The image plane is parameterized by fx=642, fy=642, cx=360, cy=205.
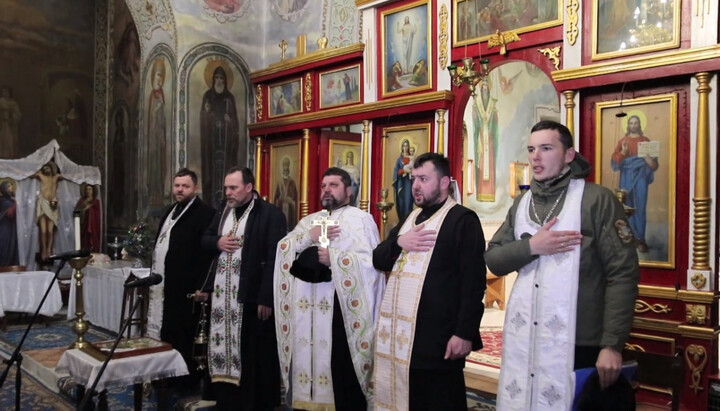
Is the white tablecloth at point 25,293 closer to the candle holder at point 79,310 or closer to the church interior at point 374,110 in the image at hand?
the church interior at point 374,110

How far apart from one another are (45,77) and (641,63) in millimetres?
11131

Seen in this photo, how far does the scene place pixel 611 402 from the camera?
8.54 feet

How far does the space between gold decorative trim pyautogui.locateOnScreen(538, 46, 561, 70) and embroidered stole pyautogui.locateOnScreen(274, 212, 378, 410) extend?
2.84 meters

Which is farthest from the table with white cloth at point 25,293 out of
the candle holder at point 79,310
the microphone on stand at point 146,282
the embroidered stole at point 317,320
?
the microphone on stand at point 146,282

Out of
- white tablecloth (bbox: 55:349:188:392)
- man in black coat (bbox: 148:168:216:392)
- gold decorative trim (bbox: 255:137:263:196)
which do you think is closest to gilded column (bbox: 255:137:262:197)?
gold decorative trim (bbox: 255:137:263:196)

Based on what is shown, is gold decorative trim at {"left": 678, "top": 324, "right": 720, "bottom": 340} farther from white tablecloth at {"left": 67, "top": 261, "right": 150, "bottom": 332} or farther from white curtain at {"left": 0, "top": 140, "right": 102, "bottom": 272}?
white curtain at {"left": 0, "top": 140, "right": 102, "bottom": 272}

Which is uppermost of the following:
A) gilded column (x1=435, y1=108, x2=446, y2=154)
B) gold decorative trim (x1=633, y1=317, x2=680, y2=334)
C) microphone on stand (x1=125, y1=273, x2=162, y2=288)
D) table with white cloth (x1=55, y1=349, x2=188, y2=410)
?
gilded column (x1=435, y1=108, x2=446, y2=154)

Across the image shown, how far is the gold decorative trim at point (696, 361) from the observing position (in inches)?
192

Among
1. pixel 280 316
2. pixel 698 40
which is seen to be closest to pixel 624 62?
pixel 698 40

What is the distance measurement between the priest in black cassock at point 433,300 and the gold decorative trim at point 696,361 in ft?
8.30

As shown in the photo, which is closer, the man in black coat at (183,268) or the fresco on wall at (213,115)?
the man in black coat at (183,268)

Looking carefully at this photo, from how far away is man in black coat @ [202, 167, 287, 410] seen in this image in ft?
15.3

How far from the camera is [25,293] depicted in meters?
9.02

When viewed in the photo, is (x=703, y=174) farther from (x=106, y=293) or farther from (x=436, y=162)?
(x=106, y=293)
